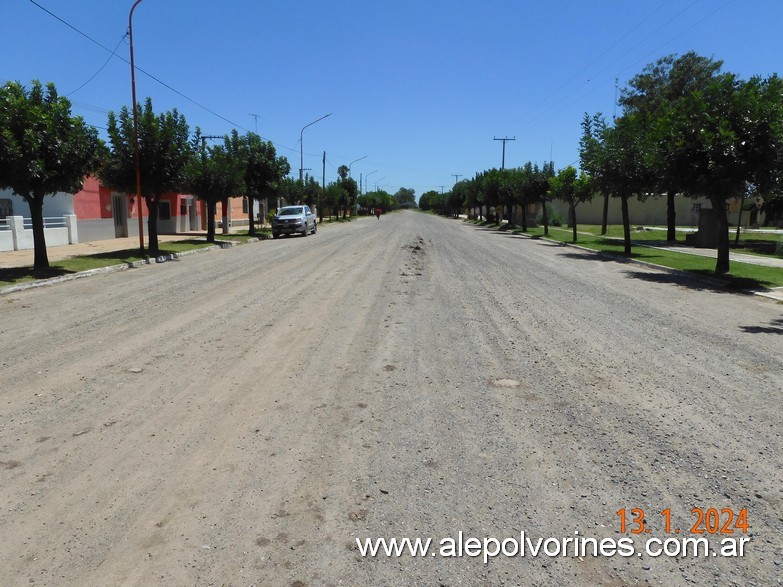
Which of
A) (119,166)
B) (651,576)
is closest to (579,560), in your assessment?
(651,576)

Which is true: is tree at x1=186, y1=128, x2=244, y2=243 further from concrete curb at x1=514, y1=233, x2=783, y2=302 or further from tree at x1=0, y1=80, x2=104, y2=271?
concrete curb at x1=514, y1=233, x2=783, y2=302

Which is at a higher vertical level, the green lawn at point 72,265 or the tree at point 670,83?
the tree at point 670,83

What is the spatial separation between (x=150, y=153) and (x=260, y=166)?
47.5ft

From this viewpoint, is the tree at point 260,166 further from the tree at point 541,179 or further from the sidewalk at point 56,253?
the tree at point 541,179

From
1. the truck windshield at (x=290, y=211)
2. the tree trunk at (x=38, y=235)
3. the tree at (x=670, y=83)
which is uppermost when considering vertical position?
the tree at (x=670, y=83)

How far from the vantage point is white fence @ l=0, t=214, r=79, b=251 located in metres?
23.1

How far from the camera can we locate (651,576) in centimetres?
307

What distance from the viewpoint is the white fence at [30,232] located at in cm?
2311

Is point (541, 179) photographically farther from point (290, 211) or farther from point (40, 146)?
point (40, 146)

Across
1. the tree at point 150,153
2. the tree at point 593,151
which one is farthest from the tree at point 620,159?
the tree at point 150,153

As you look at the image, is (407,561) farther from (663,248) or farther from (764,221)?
(764,221)

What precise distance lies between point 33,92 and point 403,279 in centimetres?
1121

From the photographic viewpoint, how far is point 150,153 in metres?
21.5

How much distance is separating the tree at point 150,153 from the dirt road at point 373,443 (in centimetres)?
1304
